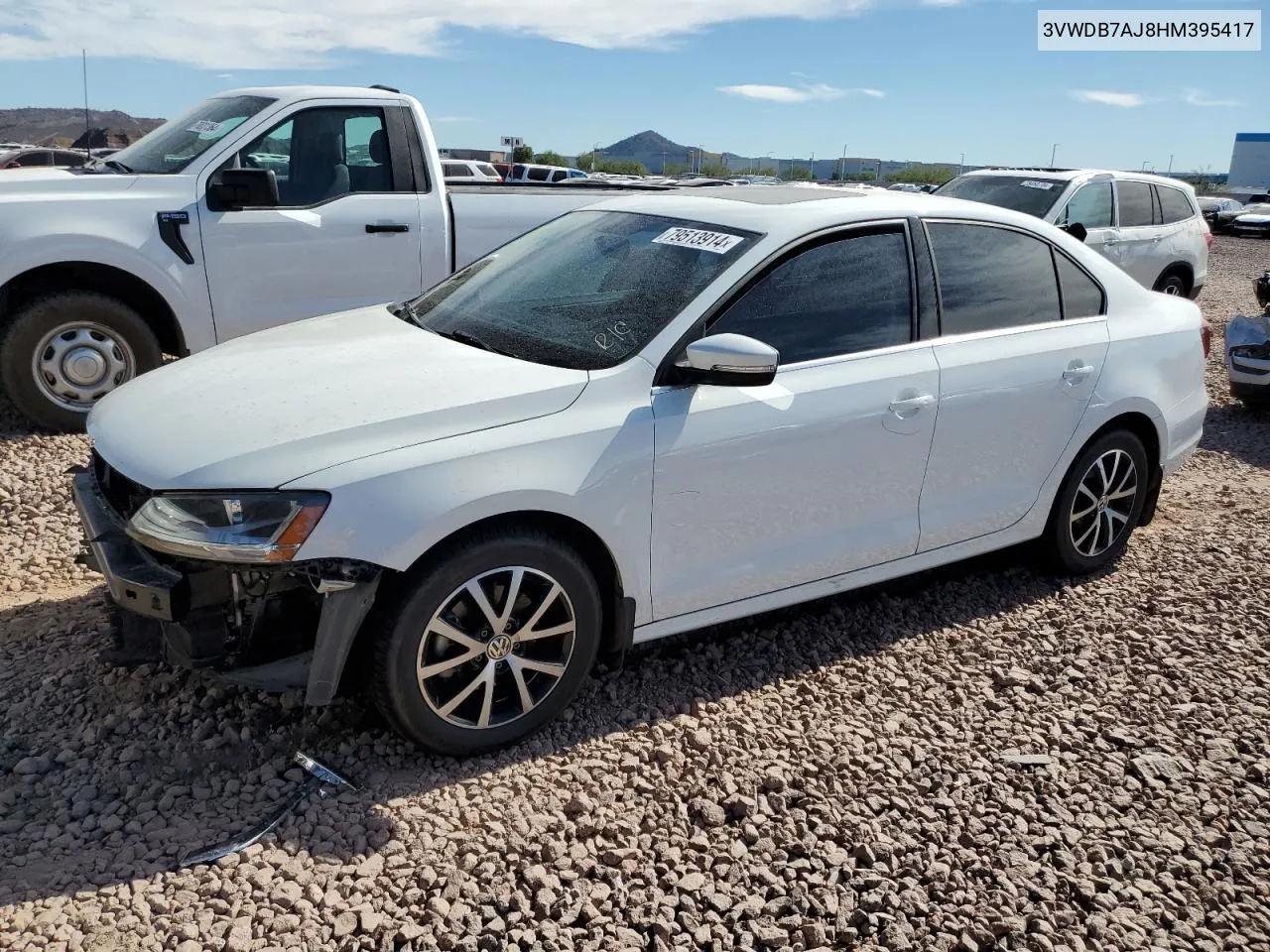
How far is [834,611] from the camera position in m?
4.52

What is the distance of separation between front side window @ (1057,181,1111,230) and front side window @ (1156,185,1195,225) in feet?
3.55

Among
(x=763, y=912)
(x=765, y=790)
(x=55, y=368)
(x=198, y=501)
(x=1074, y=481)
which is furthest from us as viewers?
(x=55, y=368)

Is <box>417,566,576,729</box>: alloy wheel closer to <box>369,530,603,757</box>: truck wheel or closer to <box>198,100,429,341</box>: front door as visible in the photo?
<box>369,530,603,757</box>: truck wheel

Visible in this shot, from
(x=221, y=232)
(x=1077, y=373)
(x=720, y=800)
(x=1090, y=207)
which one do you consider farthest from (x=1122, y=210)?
(x=720, y=800)

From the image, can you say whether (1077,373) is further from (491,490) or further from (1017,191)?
(1017,191)

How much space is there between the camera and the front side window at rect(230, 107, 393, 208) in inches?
261

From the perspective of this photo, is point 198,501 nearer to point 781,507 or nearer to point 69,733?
point 69,733

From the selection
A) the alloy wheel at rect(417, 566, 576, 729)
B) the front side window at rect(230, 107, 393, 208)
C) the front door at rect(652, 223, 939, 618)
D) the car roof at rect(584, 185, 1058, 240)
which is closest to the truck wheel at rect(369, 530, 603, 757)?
the alloy wheel at rect(417, 566, 576, 729)

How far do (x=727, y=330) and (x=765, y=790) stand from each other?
1488 mm

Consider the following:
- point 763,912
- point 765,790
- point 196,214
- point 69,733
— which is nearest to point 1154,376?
point 765,790

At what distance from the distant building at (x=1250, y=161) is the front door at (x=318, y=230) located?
86.0 m

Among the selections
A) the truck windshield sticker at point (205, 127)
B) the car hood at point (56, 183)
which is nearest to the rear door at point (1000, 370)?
the truck windshield sticker at point (205, 127)

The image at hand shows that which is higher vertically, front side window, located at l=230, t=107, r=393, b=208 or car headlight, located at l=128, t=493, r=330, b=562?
front side window, located at l=230, t=107, r=393, b=208

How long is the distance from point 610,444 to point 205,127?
15.7ft
